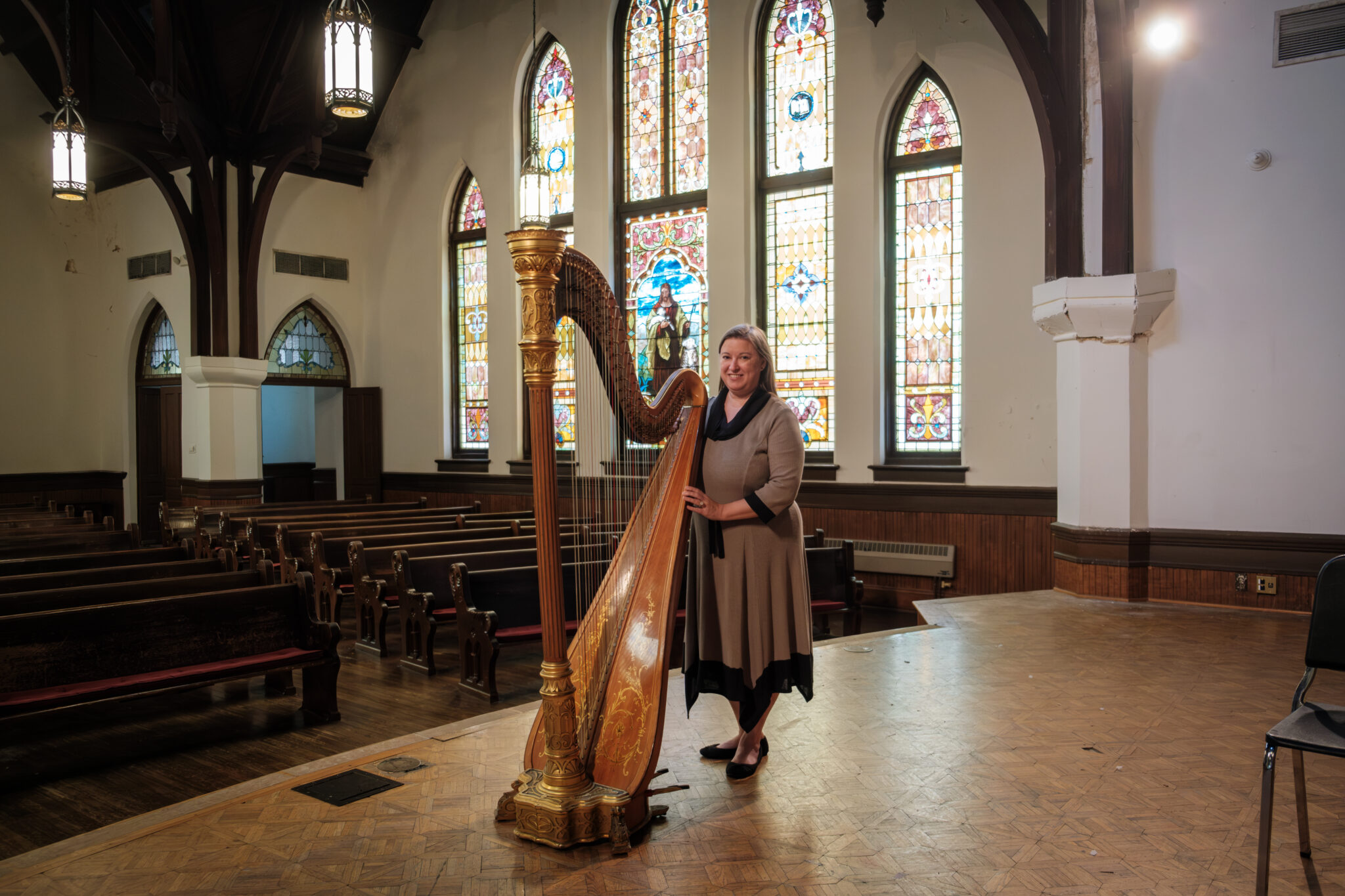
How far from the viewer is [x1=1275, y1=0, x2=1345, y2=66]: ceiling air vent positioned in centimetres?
603

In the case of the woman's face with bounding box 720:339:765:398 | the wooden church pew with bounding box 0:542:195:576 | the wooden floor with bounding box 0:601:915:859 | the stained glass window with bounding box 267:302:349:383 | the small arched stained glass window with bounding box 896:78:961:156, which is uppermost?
the small arched stained glass window with bounding box 896:78:961:156

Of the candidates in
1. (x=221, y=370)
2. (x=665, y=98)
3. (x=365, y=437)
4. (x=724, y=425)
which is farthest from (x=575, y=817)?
(x=365, y=437)

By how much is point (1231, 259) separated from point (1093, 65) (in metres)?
1.67

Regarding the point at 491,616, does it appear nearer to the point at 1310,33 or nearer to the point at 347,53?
the point at 347,53

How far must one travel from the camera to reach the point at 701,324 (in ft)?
33.5

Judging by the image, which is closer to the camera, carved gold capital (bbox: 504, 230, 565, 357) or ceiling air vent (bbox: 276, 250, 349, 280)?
carved gold capital (bbox: 504, 230, 565, 357)

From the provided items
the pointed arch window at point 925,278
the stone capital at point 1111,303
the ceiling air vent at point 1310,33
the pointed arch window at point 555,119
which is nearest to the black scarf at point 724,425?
the stone capital at point 1111,303

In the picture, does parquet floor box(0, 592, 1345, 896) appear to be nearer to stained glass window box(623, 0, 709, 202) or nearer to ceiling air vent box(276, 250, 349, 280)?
stained glass window box(623, 0, 709, 202)

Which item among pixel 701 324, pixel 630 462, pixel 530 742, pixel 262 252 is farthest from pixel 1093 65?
pixel 262 252

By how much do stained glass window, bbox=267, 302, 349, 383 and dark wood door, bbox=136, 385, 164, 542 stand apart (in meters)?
2.09

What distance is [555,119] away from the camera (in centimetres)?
1150

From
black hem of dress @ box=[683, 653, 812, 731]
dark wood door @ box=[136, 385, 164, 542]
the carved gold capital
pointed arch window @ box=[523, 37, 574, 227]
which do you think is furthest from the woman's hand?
dark wood door @ box=[136, 385, 164, 542]

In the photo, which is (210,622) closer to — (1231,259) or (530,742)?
(530,742)

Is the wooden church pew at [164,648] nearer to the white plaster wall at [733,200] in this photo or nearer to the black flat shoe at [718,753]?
the black flat shoe at [718,753]
